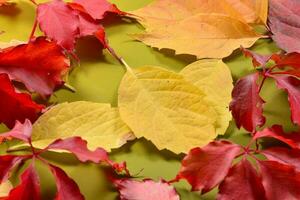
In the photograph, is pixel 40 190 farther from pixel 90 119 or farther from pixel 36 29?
pixel 36 29

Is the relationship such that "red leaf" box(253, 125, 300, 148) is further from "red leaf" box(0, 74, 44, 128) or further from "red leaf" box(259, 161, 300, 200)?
"red leaf" box(0, 74, 44, 128)

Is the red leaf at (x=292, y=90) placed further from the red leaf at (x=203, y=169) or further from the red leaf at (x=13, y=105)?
Result: the red leaf at (x=13, y=105)

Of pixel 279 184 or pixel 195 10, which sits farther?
pixel 195 10

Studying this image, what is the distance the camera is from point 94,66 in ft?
1.65

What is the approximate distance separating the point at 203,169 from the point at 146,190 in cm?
4

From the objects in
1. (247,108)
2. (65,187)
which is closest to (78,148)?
(65,187)

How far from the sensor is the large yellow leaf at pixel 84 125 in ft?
1.42

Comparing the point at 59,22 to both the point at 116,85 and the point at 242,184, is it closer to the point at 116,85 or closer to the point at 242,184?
the point at 116,85

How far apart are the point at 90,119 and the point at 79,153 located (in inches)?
2.5

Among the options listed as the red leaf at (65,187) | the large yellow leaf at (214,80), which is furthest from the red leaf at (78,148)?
the large yellow leaf at (214,80)

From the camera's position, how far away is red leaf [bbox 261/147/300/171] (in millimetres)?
403

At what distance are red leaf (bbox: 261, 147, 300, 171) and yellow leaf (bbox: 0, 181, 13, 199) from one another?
18 centimetres

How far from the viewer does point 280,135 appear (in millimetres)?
422

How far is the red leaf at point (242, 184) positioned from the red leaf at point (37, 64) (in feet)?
0.52
